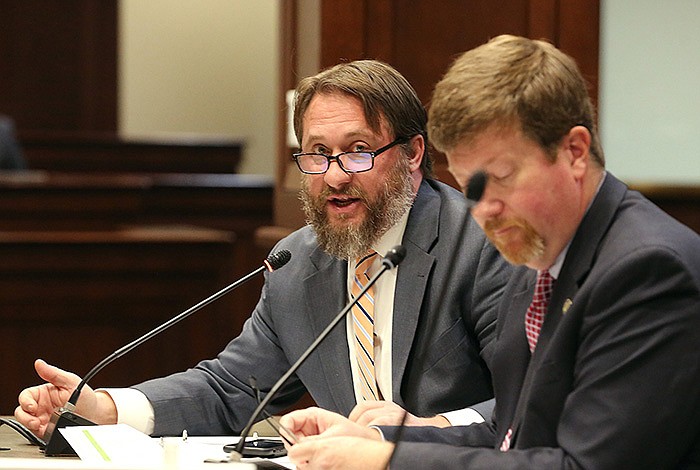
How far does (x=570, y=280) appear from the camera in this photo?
1823 mm

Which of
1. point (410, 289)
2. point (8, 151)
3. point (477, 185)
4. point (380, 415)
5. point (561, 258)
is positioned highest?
point (477, 185)

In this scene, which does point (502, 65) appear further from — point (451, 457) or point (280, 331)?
point (280, 331)

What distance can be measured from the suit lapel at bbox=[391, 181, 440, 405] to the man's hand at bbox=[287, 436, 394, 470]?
724mm

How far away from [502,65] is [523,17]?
236cm

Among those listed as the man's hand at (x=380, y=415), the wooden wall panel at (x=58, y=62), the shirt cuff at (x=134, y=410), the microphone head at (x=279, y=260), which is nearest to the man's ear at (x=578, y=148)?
the man's hand at (x=380, y=415)

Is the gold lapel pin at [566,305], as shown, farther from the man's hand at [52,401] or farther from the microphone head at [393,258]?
the man's hand at [52,401]

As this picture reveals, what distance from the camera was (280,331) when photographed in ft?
9.30

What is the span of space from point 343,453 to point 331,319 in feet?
2.99

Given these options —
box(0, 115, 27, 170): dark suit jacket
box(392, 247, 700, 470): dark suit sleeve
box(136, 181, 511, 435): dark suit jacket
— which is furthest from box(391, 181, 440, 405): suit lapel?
box(0, 115, 27, 170): dark suit jacket

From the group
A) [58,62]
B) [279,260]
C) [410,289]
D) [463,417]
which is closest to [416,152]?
[410,289]

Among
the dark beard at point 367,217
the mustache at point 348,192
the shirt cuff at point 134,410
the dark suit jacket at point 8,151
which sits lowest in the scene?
the dark suit jacket at point 8,151

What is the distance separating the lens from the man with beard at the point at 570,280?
5.40 ft

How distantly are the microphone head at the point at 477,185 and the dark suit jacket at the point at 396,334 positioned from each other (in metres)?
0.77

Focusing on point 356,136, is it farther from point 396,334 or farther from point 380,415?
point 380,415
